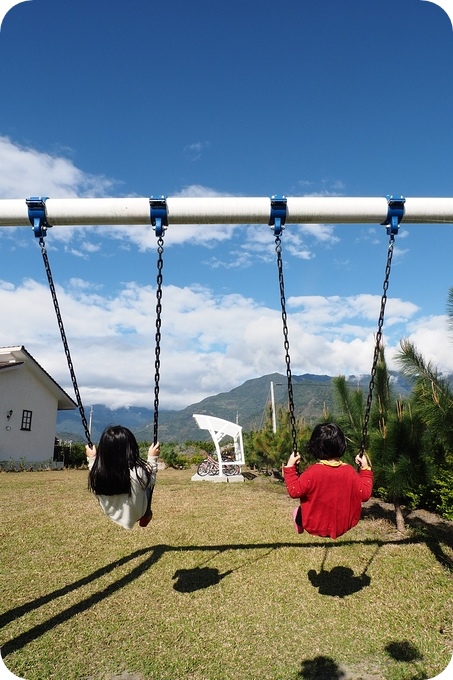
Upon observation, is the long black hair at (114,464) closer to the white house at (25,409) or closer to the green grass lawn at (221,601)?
the green grass lawn at (221,601)

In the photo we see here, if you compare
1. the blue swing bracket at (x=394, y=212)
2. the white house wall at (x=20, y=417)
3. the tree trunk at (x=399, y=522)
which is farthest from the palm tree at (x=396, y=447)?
the white house wall at (x=20, y=417)

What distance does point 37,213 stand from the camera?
3777 mm

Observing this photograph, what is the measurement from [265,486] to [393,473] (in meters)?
6.15

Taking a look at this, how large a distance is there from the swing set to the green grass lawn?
67.6 inches

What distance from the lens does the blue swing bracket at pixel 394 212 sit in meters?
3.85

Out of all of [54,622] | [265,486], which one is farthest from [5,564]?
[265,486]

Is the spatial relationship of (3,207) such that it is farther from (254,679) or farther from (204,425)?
(204,425)

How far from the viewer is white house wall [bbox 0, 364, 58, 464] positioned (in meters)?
16.8

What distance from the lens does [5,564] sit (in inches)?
215

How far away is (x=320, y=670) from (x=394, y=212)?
365cm

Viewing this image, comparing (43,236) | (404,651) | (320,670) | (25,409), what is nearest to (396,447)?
(404,651)

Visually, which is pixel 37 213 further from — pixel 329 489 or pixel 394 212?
pixel 329 489

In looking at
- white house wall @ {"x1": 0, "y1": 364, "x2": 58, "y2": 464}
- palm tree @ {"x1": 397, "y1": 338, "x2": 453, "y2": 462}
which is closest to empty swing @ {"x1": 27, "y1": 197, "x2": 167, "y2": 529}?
palm tree @ {"x1": 397, "y1": 338, "x2": 453, "y2": 462}

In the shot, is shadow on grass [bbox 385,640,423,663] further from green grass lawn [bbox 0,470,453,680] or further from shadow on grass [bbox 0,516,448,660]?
shadow on grass [bbox 0,516,448,660]
